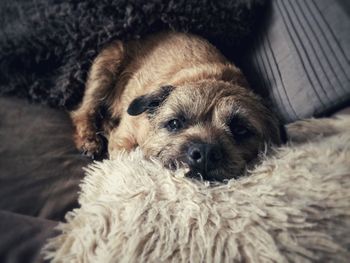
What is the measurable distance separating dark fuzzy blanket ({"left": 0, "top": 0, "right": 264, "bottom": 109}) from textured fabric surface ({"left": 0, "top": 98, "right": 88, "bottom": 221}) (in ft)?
0.64

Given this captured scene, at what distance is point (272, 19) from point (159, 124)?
2.98 feet

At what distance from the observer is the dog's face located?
5.16ft

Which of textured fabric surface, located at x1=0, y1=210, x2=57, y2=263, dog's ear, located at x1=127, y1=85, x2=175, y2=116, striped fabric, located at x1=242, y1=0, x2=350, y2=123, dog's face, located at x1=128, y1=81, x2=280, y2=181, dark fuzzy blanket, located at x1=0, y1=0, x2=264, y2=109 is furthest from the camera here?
dark fuzzy blanket, located at x1=0, y1=0, x2=264, y2=109

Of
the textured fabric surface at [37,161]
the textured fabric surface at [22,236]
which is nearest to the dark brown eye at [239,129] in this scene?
the textured fabric surface at [37,161]

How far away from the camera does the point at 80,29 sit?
7.36 feet

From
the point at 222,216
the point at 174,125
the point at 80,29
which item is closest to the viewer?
the point at 222,216

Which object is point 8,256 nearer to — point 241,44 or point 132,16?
point 132,16

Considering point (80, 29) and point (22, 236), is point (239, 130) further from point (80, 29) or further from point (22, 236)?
point (80, 29)

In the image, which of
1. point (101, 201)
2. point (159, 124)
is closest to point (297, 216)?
point (101, 201)

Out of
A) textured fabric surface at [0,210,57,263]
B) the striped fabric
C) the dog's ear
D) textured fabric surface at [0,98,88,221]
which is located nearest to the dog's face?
the dog's ear

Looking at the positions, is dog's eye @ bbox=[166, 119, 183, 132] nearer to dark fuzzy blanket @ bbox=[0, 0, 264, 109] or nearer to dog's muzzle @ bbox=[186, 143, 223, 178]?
dog's muzzle @ bbox=[186, 143, 223, 178]

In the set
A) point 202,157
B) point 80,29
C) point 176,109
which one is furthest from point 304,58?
point 80,29

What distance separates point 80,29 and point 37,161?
0.91 metres

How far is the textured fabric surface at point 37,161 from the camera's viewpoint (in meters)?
1.46
